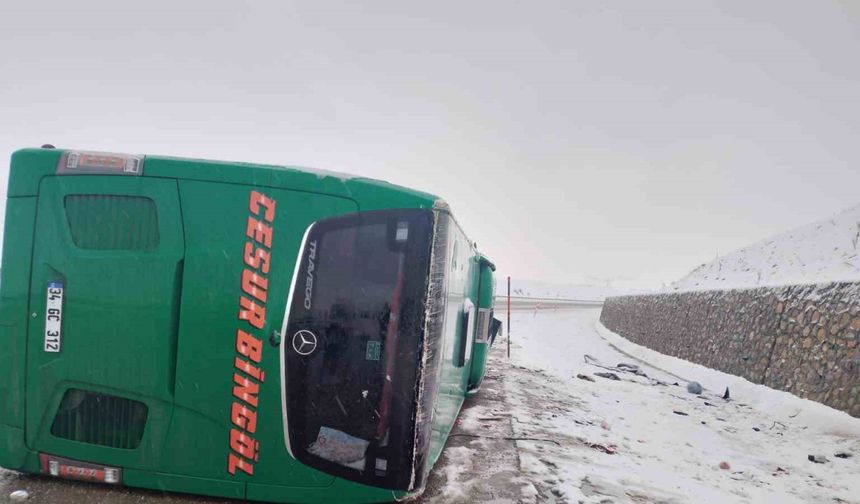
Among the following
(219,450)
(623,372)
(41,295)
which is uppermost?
(41,295)

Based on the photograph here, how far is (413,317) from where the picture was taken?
2.45 m

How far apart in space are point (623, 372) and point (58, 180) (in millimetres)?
10264

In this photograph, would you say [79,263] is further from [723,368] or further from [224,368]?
[723,368]

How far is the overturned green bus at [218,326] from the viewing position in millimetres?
2441

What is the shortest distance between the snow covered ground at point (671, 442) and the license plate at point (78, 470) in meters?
2.49

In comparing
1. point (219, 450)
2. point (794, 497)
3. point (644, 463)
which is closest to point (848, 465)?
point (794, 497)

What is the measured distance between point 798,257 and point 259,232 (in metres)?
16.1

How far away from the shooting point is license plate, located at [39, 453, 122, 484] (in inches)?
100

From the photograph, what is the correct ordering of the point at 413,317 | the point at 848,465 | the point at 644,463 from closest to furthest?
the point at 413,317 → the point at 644,463 → the point at 848,465

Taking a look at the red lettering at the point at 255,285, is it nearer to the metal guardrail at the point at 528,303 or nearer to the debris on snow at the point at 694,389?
the debris on snow at the point at 694,389

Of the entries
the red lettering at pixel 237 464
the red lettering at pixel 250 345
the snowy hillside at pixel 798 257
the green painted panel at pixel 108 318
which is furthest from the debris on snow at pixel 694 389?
the green painted panel at pixel 108 318

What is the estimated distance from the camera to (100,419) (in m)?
2.56

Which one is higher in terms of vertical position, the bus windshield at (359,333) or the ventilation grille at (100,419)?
the bus windshield at (359,333)

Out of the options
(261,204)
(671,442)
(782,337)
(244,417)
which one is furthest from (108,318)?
(782,337)
